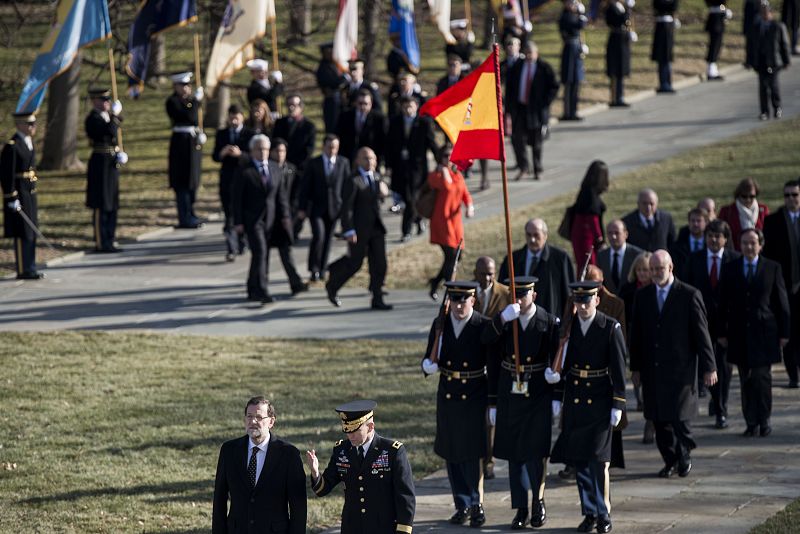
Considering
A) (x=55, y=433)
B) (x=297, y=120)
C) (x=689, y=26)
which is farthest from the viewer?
(x=689, y=26)

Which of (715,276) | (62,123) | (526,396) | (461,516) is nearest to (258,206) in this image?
(715,276)

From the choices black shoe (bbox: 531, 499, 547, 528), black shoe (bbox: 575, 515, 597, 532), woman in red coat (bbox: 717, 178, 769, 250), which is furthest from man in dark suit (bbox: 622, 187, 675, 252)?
black shoe (bbox: 575, 515, 597, 532)

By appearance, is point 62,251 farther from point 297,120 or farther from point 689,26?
point 689,26

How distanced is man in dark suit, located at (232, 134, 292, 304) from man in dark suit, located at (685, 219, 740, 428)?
6830 mm

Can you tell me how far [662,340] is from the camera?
13.2m

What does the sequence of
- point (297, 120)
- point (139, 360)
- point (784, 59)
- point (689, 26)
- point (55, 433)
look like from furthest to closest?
point (689, 26), point (784, 59), point (297, 120), point (139, 360), point (55, 433)

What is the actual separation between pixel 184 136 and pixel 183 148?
9.8 inches

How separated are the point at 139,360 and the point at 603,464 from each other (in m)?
6.96

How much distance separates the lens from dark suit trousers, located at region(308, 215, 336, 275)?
69.4 ft

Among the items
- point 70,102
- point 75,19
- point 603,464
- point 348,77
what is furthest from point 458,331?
point 70,102

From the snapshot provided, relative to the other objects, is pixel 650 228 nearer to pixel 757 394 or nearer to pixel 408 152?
pixel 757 394

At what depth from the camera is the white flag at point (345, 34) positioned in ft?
81.3

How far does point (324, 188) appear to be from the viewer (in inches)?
822

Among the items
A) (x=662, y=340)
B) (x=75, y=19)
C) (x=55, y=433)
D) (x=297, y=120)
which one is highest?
(x=75, y=19)
